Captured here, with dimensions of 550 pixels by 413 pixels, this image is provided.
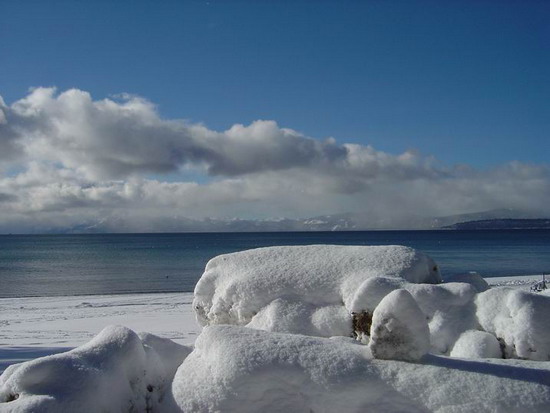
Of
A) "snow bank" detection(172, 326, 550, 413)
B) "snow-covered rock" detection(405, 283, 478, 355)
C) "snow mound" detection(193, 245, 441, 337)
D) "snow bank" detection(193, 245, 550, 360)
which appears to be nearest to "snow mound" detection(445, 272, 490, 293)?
"snow bank" detection(193, 245, 550, 360)

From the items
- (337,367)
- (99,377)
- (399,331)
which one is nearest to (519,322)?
(399,331)

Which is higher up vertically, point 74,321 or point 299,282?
point 299,282

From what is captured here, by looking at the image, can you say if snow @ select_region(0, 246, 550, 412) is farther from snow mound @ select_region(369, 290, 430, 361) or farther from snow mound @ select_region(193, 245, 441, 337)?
snow mound @ select_region(193, 245, 441, 337)

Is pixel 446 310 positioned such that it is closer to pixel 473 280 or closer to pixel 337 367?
pixel 473 280

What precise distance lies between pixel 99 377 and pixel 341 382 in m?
2.70

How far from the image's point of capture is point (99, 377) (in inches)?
236

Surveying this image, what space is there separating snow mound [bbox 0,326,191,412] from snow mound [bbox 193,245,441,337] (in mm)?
3376

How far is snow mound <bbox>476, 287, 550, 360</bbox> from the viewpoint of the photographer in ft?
28.1

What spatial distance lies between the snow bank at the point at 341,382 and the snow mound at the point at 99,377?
22.7 inches

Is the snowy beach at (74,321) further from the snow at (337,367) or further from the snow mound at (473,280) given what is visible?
the snow mound at (473,280)

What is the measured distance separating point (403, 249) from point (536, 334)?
355 centimetres

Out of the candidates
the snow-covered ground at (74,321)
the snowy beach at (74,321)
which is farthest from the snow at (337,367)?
the snow-covered ground at (74,321)

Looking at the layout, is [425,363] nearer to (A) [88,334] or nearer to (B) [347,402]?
(B) [347,402]

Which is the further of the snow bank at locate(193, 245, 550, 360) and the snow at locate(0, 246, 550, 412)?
the snow bank at locate(193, 245, 550, 360)
